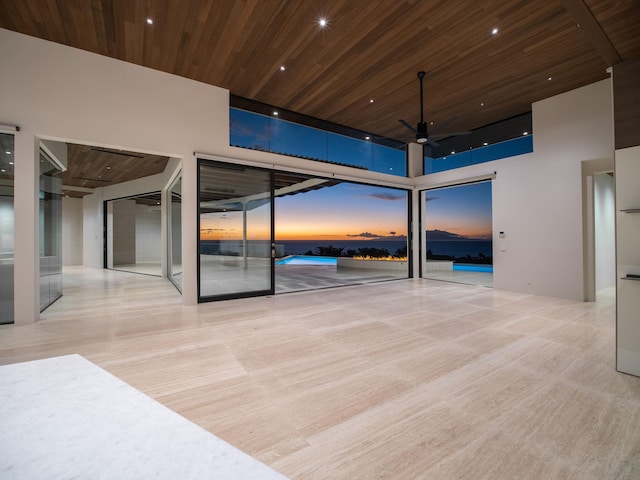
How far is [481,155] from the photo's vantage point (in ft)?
23.1

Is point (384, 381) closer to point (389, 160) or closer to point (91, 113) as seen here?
point (91, 113)

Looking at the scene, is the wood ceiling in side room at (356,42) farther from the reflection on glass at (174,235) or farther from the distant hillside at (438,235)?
the distant hillside at (438,235)

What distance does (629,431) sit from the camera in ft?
5.78

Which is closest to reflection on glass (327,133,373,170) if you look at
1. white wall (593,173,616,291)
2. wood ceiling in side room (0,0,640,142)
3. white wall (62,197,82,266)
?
wood ceiling in side room (0,0,640,142)

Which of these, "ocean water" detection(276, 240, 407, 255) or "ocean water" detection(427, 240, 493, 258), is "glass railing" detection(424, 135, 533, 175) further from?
"ocean water" detection(276, 240, 407, 255)

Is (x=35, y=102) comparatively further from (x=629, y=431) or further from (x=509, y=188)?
(x=509, y=188)

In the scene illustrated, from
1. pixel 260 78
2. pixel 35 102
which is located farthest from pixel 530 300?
pixel 35 102

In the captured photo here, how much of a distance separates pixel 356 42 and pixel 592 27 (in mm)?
2636

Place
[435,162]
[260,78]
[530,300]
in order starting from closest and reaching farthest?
[260,78] < [530,300] < [435,162]

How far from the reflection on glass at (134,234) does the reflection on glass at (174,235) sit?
4.14 meters

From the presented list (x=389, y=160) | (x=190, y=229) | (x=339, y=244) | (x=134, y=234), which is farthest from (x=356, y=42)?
(x=339, y=244)

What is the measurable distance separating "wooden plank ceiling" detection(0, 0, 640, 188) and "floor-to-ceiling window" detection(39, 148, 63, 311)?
2051mm

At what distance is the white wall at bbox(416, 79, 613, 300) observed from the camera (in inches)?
210

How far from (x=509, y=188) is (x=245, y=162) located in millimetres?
5660
